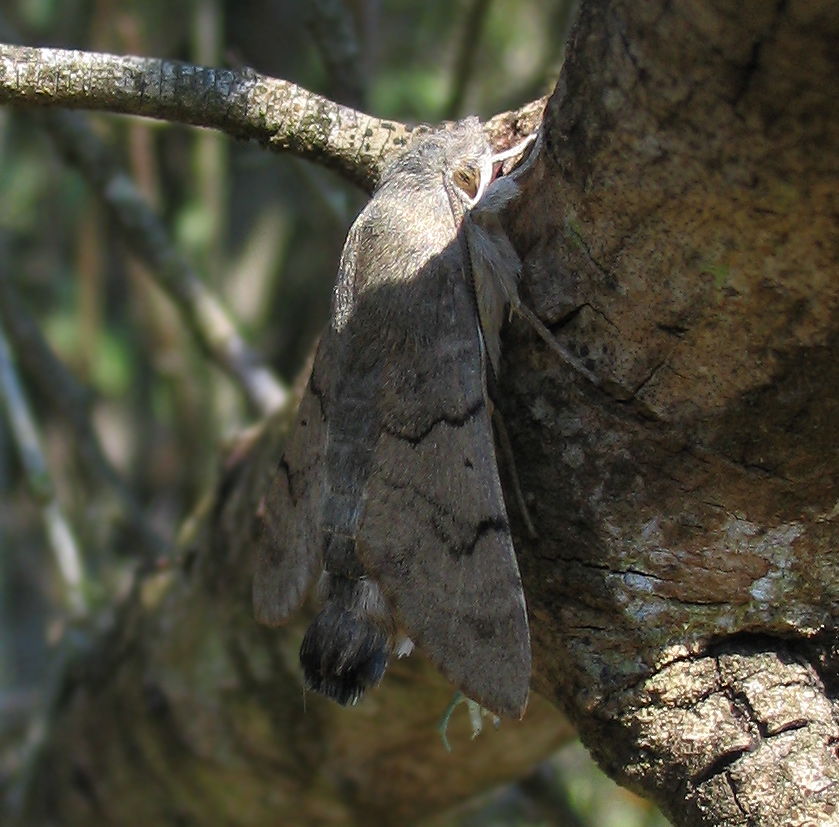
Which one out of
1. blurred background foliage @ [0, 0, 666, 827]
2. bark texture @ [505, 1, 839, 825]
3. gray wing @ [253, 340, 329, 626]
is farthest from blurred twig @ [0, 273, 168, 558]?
bark texture @ [505, 1, 839, 825]

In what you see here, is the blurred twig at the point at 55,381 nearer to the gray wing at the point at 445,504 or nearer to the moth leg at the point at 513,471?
the gray wing at the point at 445,504

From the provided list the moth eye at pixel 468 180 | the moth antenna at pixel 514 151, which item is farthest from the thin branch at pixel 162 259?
the moth antenna at pixel 514 151

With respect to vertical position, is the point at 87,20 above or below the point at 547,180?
above

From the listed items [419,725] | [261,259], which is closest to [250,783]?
[419,725]

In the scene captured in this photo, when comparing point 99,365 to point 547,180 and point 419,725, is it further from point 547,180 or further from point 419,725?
point 547,180

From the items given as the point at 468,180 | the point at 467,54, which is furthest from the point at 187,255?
the point at 468,180

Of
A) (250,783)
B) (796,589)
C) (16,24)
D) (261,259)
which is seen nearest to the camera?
(796,589)

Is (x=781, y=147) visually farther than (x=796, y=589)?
No
